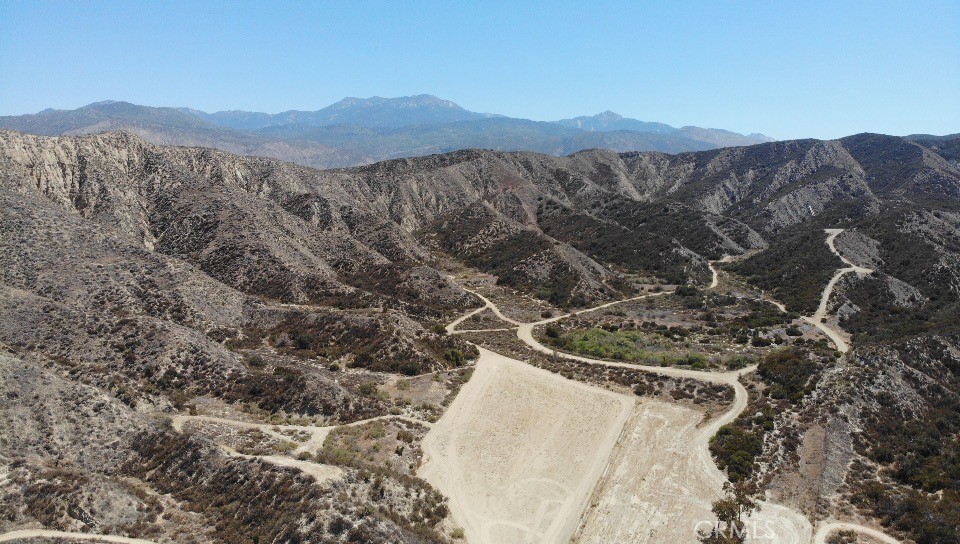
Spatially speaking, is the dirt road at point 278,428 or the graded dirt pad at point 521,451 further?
the dirt road at point 278,428

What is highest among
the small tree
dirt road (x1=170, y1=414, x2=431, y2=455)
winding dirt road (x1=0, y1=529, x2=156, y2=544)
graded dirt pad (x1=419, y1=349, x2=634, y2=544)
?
winding dirt road (x1=0, y1=529, x2=156, y2=544)

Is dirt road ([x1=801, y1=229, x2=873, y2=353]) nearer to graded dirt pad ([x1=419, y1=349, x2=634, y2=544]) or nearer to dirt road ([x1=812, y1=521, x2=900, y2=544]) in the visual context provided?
graded dirt pad ([x1=419, y1=349, x2=634, y2=544])

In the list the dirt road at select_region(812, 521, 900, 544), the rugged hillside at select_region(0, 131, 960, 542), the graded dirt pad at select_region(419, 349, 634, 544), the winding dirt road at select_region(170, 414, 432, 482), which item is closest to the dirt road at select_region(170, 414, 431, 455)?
the winding dirt road at select_region(170, 414, 432, 482)

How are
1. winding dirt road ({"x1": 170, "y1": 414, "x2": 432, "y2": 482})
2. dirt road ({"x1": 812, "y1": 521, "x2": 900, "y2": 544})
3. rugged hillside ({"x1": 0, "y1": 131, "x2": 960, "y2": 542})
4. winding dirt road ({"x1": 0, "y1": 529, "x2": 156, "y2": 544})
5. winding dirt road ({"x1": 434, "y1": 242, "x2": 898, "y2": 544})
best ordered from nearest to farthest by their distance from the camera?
winding dirt road ({"x1": 0, "y1": 529, "x2": 156, "y2": 544}) → dirt road ({"x1": 812, "y1": 521, "x2": 900, "y2": 544}) → rugged hillside ({"x1": 0, "y1": 131, "x2": 960, "y2": 542}) → winding dirt road ({"x1": 434, "y1": 242, "x2": 898, "y2": 544}) → winding dirt road ({"x1": 170, "y1": 414, "x2": 432, "y2": 482})

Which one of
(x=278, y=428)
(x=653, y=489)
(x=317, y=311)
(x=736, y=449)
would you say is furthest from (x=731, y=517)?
(x=317, y=311)

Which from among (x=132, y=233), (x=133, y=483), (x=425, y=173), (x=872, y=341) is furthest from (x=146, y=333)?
(x=425, y=173)

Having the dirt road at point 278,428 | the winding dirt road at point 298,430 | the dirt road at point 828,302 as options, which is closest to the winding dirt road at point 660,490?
the winding dirt road at point 298,430

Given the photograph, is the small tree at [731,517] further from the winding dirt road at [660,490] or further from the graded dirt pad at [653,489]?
the graded dirt pad at [653,489]
